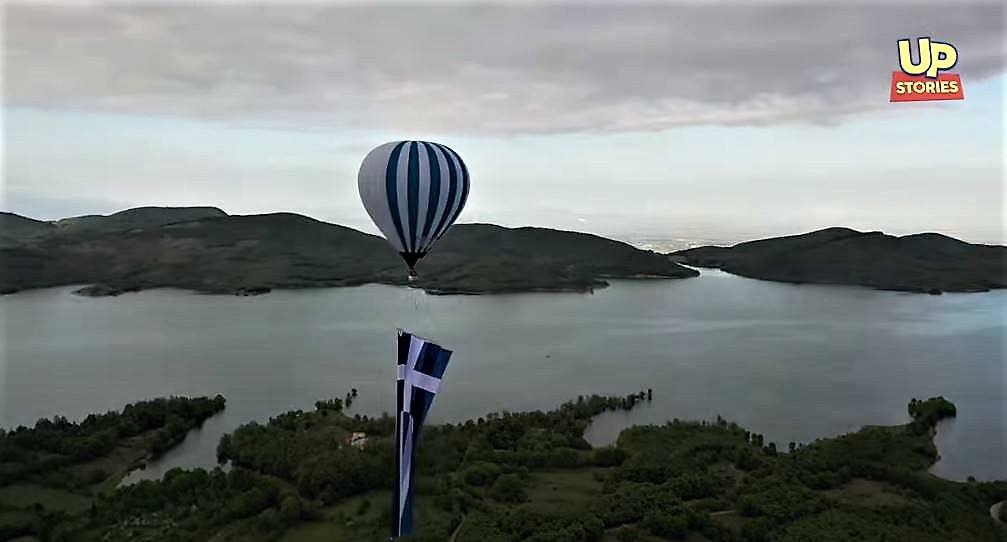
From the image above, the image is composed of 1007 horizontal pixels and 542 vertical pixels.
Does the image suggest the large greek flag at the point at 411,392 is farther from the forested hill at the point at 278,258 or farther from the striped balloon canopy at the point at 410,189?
the forested hill at the point at 278,258

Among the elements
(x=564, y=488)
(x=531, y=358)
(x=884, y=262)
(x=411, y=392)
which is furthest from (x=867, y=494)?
(x=884, y=262)

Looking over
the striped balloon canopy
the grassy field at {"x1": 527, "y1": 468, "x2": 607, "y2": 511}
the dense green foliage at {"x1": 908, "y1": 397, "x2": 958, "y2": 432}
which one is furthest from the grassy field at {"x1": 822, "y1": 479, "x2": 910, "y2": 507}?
the striped balloon canopy

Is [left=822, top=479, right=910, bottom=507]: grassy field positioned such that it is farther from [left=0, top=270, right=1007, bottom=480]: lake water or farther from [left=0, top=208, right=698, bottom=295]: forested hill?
[left=0, top=208, right=698, bottom=295]: forested hill

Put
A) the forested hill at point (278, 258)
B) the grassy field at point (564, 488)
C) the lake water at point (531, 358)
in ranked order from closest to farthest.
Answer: the grassy field at point (564, 488), the lake water at point (531, 358), the forested hill at point (278, 258)

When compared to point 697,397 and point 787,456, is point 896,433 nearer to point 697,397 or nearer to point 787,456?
point 787,456

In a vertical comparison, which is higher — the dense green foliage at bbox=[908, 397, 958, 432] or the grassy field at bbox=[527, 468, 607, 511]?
the dense green foliage at bbox=[908, 397, 958, 432]

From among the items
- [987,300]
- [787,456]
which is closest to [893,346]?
[787,456]

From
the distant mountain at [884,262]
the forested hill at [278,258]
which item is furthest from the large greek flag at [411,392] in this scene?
the distant mountain at [884,262]

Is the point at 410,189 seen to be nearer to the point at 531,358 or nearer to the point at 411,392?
the point at 411,392
